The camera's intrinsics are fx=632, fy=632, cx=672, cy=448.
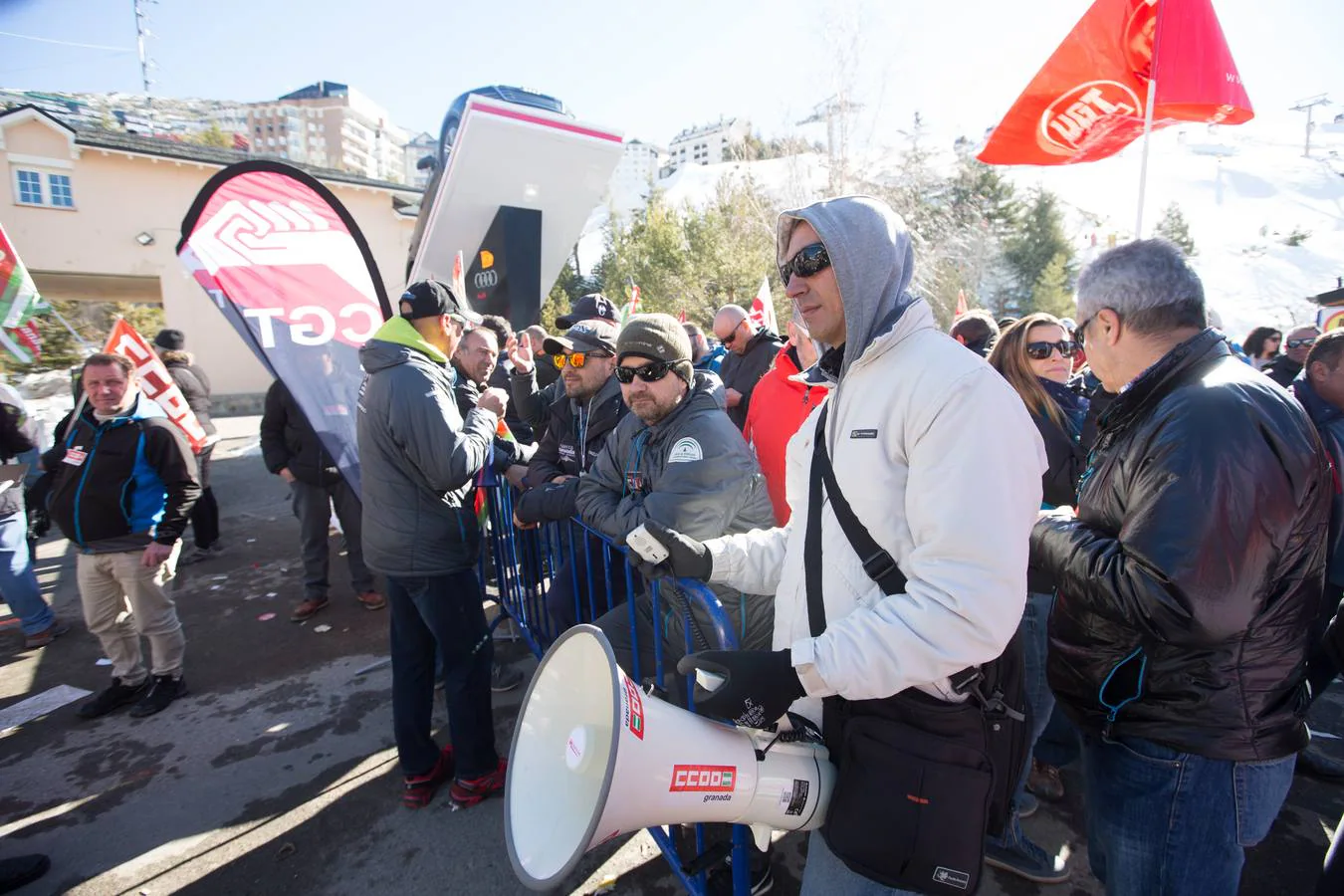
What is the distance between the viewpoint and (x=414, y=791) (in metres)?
2.93

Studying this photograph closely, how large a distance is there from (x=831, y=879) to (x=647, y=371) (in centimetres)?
179

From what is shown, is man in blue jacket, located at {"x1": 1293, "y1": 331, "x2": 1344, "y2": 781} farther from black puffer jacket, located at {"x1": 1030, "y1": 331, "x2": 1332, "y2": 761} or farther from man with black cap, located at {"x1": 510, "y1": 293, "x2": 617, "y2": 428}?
man with black cap, located at {"x1": 510, "y1": 293, "x2": 617, "y2": 428}

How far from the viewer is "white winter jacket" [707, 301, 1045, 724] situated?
1113 mm

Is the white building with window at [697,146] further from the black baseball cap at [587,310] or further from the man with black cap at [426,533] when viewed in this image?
the man with black cap at [426,533]

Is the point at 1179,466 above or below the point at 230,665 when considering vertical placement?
above

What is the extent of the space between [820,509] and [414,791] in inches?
103

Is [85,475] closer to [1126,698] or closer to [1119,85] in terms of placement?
[1126,698]

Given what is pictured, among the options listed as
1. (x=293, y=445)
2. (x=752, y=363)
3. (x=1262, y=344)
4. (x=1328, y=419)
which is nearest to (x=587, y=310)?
(x=752, y=363)

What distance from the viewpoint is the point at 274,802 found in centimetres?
299

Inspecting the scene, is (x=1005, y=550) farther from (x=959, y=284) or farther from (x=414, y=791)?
(x=959, y=284)

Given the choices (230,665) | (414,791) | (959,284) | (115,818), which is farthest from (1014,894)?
(959,284)

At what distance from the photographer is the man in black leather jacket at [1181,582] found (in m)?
1.28

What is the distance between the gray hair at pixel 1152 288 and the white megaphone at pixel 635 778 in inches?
51.3

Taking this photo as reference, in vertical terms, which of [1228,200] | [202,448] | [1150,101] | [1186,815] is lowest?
[1186,815]
